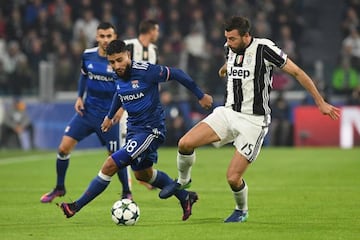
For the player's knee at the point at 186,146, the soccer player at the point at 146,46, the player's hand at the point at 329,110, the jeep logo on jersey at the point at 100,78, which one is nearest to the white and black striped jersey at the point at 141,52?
the soccer player at the point at 146,46

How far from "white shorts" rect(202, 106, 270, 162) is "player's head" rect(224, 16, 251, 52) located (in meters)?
0.70

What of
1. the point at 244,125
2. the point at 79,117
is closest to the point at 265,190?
the point at 79,117

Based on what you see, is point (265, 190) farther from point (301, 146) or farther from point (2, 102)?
point (2, 102)

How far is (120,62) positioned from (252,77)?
1367 millimetres

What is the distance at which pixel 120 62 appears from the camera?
9609 mm

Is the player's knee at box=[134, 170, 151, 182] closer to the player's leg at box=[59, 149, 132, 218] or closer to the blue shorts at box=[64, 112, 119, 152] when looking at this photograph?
the player's leg at box=[59, 149, 132, 218]

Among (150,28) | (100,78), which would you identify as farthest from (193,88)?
(150,28)

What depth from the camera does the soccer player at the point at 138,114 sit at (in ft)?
31.4

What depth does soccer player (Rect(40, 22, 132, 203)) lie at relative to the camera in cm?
1172

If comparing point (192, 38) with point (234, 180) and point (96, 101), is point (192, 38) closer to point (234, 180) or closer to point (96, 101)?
point (96, 101)

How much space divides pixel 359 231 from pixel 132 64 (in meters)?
2.90

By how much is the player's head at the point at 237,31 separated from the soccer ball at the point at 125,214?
1946 mm

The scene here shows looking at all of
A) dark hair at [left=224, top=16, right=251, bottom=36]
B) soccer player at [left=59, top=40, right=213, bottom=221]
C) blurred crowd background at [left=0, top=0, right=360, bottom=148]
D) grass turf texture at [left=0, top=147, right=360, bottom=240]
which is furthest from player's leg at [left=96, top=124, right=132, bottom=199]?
blurred crowd background at [left=0, top=0, right=360, bottom=148]

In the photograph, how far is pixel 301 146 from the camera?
22.8 meters
